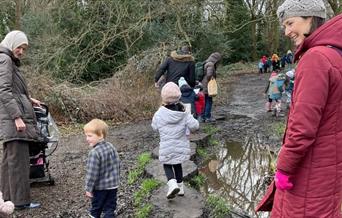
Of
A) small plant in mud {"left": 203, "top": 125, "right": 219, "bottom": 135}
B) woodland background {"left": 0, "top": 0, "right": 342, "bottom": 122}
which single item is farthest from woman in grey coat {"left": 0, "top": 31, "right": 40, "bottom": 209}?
woodland background {"left": 0, "top": 0, "right": 342, "bottom": 122}

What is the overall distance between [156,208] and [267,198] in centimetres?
226

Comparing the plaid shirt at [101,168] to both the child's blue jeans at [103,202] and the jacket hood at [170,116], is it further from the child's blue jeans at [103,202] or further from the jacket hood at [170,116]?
the jacket hood at [170,116]

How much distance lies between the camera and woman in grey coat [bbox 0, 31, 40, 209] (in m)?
4.89

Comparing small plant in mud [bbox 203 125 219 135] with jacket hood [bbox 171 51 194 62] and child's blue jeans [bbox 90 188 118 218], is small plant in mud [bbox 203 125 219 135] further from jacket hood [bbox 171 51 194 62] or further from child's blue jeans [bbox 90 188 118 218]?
child's blue jeans [bbox 90 188 118 218]

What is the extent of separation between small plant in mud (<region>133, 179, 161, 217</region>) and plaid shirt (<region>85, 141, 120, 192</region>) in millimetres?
721

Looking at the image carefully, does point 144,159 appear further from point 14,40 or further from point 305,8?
point 305,8

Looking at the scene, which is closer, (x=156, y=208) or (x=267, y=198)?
(x=267, y=198)

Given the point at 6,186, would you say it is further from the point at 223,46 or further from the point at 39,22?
the point at 223,46

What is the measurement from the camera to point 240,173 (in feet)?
24.5

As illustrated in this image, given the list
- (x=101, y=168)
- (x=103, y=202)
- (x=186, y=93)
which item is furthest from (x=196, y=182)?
(x=186, y=93)

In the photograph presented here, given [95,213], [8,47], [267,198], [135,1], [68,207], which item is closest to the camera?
[267,198]

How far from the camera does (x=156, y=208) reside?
5082 mm

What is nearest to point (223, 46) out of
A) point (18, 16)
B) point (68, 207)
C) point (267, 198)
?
point (18, 16)

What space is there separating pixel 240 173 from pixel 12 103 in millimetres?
3940
